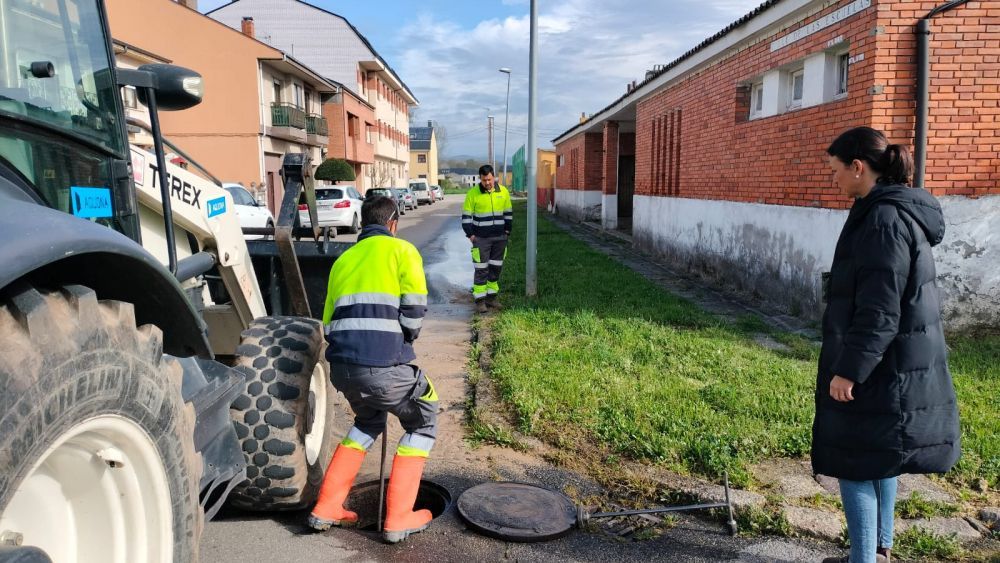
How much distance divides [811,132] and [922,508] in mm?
5660

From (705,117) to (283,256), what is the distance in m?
9.39

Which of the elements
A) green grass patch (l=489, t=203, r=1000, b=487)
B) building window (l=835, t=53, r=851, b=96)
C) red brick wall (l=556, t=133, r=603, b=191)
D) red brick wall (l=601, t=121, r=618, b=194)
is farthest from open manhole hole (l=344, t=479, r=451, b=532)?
red brick wall (l=556, t=133, r=603, b=191)

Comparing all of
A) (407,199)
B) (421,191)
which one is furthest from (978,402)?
(421,191)

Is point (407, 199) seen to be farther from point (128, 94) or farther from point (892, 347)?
point (892, 347)

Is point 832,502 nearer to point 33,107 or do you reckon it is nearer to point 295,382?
point 295,382

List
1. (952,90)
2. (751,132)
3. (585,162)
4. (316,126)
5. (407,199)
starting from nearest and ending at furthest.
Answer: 1. (952,90)
2. (751,132)
3. (585,162)
4. (316,126)
5. (407,199)

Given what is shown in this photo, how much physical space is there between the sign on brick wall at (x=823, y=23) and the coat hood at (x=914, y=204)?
542 centimetres

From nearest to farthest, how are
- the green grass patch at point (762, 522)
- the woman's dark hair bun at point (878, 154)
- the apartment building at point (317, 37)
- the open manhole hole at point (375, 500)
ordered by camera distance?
the woman's dark hair bun at point (878, 154) < the green grass patch at point (762, 522) < the open manhole hole at point (375, 500) < the apartment building at point (317, 37)

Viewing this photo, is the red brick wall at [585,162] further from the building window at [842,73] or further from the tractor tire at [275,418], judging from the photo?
the tractor tire at [275,418]

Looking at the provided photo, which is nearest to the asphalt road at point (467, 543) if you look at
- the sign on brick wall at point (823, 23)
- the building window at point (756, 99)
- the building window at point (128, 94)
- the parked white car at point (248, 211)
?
the building window at point (128, 94)

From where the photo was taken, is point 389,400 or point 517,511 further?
point 517,511

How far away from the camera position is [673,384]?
5.85 meters

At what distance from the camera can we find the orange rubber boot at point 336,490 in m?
3.70

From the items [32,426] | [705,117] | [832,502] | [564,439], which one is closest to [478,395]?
[564,439]
